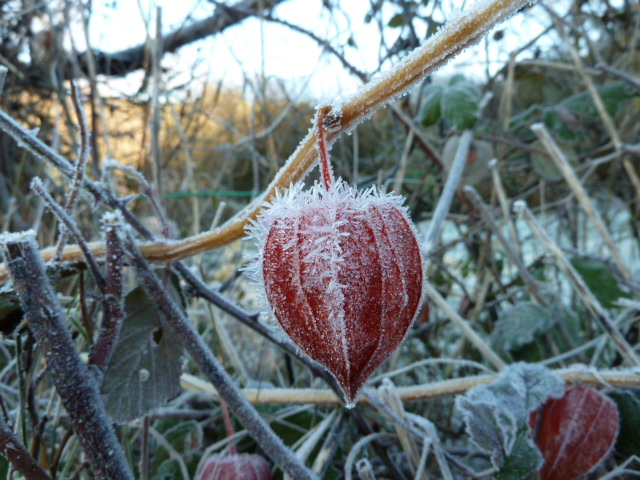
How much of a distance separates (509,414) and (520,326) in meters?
0.34

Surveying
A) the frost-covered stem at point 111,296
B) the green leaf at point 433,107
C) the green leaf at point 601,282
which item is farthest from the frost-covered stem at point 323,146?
the green leaf at point 433,107

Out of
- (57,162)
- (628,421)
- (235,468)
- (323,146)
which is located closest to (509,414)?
(628,421)

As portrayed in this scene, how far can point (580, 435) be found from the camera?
60cm

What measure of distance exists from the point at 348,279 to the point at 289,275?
0.04 metres

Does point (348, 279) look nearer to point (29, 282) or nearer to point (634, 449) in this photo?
point (29, 282)

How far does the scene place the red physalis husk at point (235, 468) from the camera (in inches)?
22.6

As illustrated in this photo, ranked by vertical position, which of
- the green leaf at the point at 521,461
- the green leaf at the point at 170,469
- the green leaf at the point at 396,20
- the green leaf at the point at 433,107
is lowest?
the green leaf at the point at 521,461

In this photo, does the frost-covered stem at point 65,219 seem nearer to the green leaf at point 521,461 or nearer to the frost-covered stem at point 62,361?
the frost-covered stem at point 62,361

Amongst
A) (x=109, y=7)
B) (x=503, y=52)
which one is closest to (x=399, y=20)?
(x=503, y=52)

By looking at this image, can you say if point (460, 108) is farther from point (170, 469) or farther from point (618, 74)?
point (170, 469)

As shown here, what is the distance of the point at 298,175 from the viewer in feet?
1.18

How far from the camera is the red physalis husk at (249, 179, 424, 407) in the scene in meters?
0.32

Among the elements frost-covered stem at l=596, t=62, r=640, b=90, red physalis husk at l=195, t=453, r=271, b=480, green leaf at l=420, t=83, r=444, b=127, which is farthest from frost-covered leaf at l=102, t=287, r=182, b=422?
frost-covered stem at l=596, t=62, r=640, b=90

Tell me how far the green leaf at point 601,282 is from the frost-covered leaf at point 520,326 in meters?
0.10
